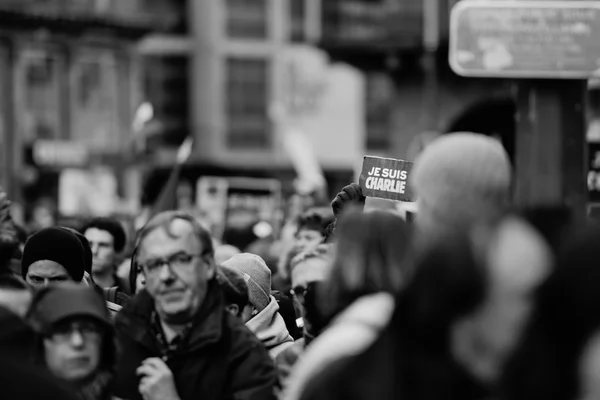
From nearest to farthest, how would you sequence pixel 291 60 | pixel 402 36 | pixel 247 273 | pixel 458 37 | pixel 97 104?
pixel 247 273 → pixel 458 37 → pixel 402 36 → pixel 97 104 → pixel 291 60

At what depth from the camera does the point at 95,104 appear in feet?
165

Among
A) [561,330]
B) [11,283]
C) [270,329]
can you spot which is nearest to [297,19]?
[270,329]

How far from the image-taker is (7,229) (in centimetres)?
771

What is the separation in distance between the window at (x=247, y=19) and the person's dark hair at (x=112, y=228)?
46.7 metres

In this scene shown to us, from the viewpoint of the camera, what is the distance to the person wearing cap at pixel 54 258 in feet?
23.9

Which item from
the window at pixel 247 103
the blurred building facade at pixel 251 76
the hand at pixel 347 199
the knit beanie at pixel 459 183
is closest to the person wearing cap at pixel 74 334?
the knit beanie at pixel 459 183

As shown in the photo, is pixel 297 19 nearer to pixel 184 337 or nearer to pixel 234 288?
pixel 234 288

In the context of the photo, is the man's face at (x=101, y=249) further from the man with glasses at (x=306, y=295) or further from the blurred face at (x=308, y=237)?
the man with glasses at (x=306, y=295)

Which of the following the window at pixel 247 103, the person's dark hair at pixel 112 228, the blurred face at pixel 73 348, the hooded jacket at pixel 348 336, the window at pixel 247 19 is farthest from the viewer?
the window at pixel 247 103

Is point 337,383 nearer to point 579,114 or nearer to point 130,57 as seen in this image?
point 579,114

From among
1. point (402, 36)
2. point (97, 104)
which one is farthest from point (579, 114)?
point (97, 104)

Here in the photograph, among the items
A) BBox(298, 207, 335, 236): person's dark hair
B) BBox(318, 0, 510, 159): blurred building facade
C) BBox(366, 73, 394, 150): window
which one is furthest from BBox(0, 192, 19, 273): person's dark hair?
BBox(366, 73, 394, 150): window

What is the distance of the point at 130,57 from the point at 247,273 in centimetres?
3907

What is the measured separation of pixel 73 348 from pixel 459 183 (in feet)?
4.41
